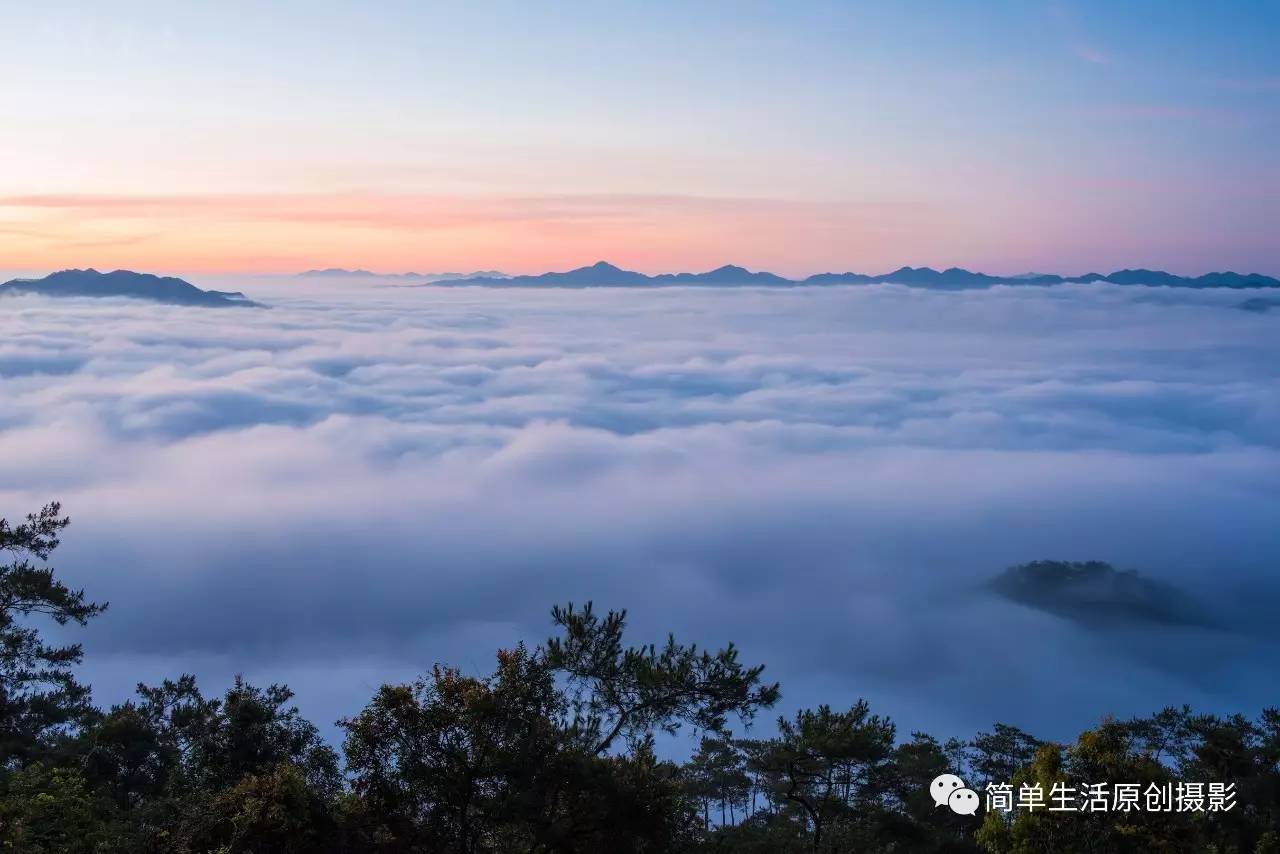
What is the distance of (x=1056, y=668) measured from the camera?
117938 millimetres

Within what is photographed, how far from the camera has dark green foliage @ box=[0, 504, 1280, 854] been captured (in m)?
12.9

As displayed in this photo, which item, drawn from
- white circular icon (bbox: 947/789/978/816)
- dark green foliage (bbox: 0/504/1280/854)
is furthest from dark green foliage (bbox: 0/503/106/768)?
white circular icon (bbox: 947/789/978/816)

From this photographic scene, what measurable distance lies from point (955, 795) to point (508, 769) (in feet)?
30.6

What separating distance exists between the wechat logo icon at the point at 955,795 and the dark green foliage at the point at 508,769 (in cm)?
82

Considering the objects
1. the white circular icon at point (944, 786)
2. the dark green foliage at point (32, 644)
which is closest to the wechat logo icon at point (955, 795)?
the white circular icon at point (944, 786)

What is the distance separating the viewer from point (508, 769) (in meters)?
14.2

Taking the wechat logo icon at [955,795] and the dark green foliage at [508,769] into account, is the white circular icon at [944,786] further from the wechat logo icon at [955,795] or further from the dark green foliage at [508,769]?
the dark green foliage at [508,769]

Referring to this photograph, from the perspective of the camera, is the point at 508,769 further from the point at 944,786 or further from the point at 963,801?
the point at 944,786

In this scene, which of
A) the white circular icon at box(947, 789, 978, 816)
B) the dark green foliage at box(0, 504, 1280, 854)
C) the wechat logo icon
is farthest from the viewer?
the wechat logo icon

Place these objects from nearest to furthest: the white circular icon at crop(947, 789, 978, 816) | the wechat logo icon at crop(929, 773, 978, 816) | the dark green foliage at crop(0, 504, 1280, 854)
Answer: the dark green foliage at crop(0, 504, 1280, 854) < the white circular icon at crop(947, 789, 978, 816) < the wechat logo icon at crop(929, 773, 978, 816)

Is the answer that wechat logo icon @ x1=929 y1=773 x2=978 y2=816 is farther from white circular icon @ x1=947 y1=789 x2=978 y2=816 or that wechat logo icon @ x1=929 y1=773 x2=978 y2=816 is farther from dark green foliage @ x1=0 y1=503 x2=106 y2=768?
dark green foliage @ x1=0 y1=503 x2=106 y2=768

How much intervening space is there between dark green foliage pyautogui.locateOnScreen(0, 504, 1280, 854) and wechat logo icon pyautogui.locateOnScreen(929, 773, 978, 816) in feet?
2.69

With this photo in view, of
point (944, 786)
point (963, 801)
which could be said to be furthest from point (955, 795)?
point (944, 786)

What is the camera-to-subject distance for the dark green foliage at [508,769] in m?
12.9
